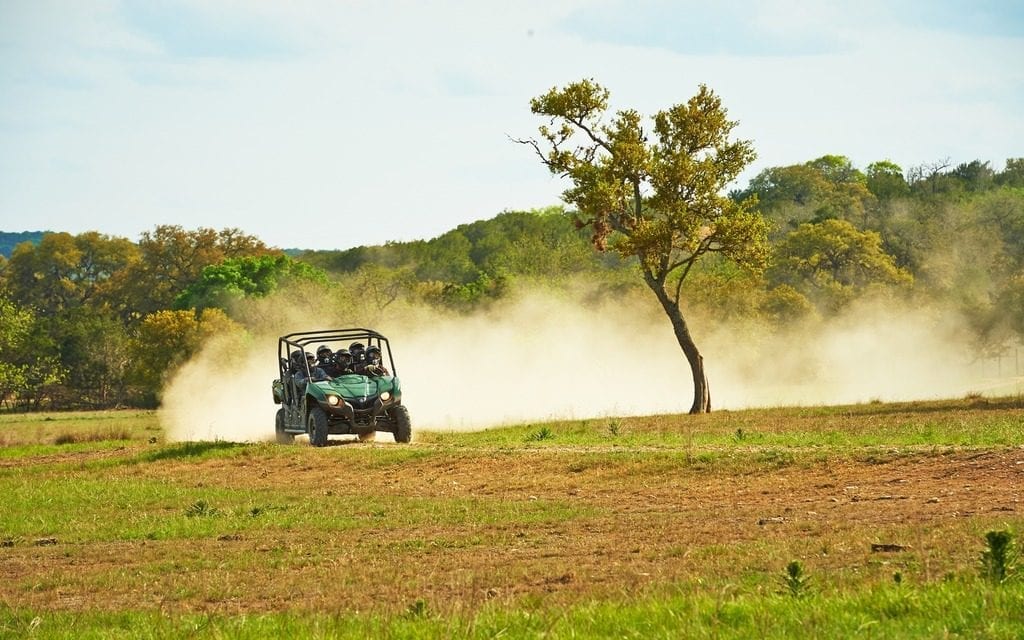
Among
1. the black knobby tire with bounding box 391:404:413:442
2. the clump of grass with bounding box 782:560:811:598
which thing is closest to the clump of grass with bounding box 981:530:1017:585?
the clump of grass with bounding box 782:560:811:598

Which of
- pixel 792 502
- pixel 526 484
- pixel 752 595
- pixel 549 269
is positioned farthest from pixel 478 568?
pixel 549 269

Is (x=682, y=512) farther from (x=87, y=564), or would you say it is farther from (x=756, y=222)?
(x=756, y=222)

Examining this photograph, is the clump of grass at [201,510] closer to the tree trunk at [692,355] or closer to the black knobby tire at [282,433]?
the black knobby tire at [282,433]

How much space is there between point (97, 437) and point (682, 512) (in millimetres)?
31765

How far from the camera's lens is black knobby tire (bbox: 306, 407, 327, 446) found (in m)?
35.2

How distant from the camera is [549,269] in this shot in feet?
438

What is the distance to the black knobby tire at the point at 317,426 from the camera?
115 ft

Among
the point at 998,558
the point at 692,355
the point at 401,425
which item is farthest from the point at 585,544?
the point at 692,355

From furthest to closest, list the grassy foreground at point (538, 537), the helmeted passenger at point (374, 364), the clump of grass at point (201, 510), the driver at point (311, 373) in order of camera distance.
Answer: the helmeted passenger at point (374, 364), the driver at point (311, 373), the clump of grass at point (201, 510), the grassy foreground at point (538, 537)

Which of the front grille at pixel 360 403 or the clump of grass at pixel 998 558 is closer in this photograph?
the clump of grass at pixel 998 558

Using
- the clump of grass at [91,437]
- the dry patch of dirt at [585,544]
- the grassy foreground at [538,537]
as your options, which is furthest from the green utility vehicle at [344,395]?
the clump of grass at [91,437]

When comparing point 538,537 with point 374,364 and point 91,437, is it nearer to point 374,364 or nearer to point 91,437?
point 374,364

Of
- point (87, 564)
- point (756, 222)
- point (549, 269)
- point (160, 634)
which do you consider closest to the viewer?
point (160, 634)

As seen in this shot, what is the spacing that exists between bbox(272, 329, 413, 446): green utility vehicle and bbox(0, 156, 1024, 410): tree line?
1204 cm
